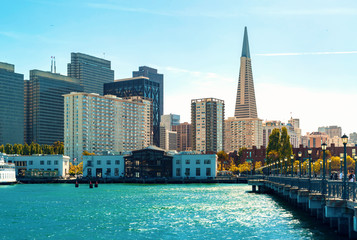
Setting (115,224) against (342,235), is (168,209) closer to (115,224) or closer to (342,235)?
(115,224)

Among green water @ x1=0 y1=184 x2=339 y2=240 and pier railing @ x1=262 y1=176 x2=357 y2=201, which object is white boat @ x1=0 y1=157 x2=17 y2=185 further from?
pier railing @ x1=262 y1=176 x2=357 y2=201

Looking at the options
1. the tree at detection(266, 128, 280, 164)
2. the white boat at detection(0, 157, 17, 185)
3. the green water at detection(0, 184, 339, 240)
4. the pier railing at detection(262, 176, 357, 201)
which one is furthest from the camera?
the white boat at detection(0, 157, 17, 185)

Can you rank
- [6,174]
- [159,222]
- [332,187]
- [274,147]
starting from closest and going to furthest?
[332,187] < [159,222] < [274,147] < [6,174]

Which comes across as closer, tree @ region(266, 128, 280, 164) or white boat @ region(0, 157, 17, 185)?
tree @ region(266, 128, 280, 164)

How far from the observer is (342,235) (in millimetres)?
45469

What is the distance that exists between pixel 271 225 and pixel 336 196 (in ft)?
49.8

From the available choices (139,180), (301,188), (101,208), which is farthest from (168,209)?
(139,180)

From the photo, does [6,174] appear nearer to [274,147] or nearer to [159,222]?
[274,147]

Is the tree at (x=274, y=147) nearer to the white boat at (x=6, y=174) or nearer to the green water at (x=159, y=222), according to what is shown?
the green water at (x=159, y=222)

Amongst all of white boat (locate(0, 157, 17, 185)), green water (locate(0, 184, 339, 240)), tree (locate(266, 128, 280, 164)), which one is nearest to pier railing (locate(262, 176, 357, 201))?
green water (locate(0, 184, 339, 240))

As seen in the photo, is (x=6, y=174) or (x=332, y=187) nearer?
(x=332, y=187)

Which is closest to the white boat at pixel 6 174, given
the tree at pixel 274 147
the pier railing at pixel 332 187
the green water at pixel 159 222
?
the tree at pixel 274 147

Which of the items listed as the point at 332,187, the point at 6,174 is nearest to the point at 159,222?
the point at 332,187

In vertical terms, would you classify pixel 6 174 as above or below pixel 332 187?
below
